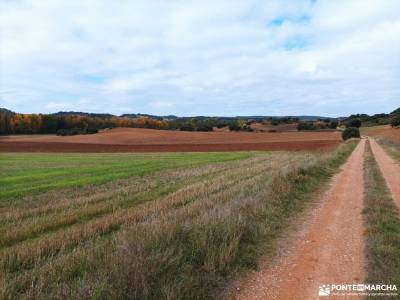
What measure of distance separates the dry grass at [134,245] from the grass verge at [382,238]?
2.27m

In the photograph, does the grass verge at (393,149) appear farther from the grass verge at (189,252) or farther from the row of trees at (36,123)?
the row of trees at (36,123)

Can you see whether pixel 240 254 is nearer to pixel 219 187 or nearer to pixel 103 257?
pixel 103 257

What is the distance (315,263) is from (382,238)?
7.40 ft

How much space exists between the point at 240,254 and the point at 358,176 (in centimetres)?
1616

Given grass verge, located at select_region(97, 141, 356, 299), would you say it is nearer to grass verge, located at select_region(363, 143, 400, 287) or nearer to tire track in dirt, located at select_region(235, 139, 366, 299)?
tire track in dirt, located at select_region(235, 139, 366, 299)

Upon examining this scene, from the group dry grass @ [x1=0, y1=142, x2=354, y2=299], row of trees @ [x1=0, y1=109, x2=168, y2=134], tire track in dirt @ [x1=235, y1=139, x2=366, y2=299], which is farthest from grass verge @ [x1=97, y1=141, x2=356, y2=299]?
row of trees @ [x1=0, y1=109, x2=168, y2=134]

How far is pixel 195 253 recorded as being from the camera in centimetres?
723

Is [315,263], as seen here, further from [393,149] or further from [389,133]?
[389,133]

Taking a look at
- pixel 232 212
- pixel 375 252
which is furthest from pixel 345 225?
pixel 232 212

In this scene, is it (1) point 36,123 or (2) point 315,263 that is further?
(1) point 36,123

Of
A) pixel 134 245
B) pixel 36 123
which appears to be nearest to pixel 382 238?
pixel 134 245

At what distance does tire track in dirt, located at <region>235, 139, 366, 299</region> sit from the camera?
6238mm

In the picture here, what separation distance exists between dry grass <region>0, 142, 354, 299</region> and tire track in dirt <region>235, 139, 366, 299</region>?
0.65 meters

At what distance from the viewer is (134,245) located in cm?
700
